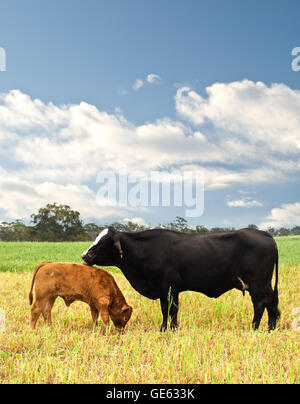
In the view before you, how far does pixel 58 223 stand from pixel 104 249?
62065mm

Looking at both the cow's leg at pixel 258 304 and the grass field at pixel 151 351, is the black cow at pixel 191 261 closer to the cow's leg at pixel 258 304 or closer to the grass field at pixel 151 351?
the cow's leg at pixel 258 304

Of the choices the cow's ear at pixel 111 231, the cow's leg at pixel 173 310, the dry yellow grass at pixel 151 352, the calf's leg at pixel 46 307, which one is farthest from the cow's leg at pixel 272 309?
the calf's leg at pixel 46 307

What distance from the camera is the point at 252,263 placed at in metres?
6.53

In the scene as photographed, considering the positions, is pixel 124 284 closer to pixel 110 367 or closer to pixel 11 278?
pixel 11 278

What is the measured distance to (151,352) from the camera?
5242mm

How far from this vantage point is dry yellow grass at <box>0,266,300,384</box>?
14.6ft

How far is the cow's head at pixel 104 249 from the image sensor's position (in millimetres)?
6438

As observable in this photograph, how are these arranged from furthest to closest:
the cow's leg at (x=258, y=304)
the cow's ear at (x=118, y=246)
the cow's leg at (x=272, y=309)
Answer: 1. the cow's leg at (x=272, y=309)
2. the cow's leg at (x=258, y=304)
3. the cow's ear at (x=118, y=246)

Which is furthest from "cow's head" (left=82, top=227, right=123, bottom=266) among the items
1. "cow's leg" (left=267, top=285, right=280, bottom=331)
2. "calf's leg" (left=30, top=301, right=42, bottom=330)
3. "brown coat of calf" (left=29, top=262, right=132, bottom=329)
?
"cow's leg" (left=267, top=285, right=280, bottom=331)

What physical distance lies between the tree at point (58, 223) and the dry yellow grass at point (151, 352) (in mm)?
59497

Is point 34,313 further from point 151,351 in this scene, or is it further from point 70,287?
point 151,351

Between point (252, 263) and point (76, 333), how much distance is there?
3.04 metres

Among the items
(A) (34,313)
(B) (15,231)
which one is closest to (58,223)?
(B) (15,231)
